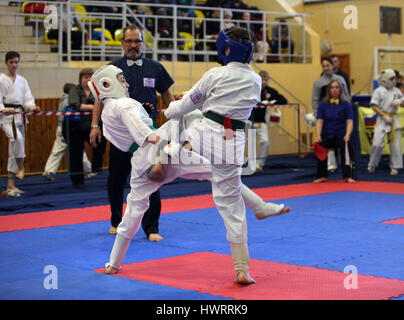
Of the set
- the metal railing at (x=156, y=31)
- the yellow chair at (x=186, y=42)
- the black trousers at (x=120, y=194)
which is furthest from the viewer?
the yellow chair at (x=186, y=42)

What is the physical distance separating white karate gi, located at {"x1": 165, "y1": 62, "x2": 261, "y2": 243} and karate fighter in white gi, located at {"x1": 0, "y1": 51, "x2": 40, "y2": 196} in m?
5.11

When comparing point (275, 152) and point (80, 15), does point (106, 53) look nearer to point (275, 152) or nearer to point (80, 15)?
point (80, 15)

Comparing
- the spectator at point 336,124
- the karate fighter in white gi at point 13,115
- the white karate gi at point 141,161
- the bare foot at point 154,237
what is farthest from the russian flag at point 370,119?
the white karate gi at point 141,161

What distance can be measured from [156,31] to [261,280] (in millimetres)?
9944

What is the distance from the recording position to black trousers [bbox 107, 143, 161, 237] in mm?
6352

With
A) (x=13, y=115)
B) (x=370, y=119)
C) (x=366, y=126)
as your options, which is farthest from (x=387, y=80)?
(x=13, y=115)

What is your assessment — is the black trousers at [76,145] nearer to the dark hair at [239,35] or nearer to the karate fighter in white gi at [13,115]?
the karate fighter in white gi at [13,115]

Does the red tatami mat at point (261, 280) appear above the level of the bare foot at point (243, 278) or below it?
below

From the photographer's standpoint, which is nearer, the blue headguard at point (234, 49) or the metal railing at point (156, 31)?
the blue headguard at point (234, 49)

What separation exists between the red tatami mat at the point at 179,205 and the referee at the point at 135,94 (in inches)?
42.6

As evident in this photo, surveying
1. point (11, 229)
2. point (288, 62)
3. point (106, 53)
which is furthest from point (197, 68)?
point (11, 229)

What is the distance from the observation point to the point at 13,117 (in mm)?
9281

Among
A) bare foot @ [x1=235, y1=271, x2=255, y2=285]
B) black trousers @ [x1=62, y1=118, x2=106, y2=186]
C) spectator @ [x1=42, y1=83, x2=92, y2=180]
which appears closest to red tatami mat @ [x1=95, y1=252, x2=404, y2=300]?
bare foot @ [x1=235, y1=271, x2=255, y2=285]

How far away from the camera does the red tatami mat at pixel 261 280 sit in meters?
4.19
